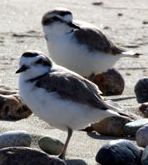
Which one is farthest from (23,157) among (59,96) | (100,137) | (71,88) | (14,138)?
(100,137)

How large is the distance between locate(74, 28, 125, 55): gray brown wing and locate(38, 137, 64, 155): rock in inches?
83.2

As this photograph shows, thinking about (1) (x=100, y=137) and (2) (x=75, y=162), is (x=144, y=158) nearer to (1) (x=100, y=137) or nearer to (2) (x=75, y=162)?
(2) (x=75, y=162)

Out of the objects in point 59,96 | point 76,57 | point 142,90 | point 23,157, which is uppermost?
point 59,96

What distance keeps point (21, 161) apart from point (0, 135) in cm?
57

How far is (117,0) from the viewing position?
12305mm

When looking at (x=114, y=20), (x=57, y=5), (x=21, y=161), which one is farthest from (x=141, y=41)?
(x=21, y=161)

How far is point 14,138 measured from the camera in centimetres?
584

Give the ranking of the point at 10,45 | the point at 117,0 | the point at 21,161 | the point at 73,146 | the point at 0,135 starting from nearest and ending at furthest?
the point at 21,161
the point at 0,135
the point at 73,146
the point at 10,45
the point at 117,0

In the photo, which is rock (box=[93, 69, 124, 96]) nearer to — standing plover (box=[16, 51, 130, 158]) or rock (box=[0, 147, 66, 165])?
standing plover (box=[16, 51, 130, 158])

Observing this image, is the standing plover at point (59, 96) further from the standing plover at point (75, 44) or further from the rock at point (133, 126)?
the standing plover at point (75, 44)

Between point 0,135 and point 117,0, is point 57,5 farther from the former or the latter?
point 0,135

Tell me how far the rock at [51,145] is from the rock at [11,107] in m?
0.83

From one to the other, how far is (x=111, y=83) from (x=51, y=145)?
Answer: 81.2 inches

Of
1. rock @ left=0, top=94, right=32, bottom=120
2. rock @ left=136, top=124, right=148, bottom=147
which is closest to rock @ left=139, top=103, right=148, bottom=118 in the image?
rock @ left=136, top=124, right=148, bottom=147
